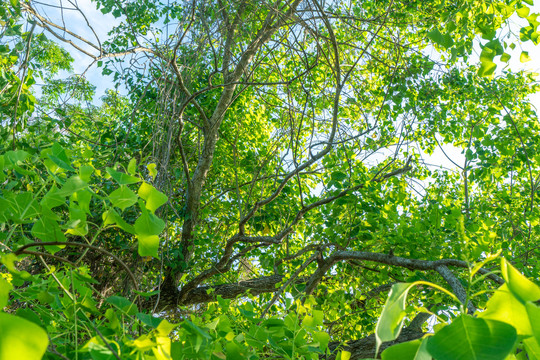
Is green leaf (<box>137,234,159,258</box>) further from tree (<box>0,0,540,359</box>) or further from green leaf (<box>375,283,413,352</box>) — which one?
green leaf (<box>375,283,413,352</box>)

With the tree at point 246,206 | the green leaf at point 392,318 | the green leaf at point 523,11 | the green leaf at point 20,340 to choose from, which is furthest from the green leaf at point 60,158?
the green leaf at point 523,11

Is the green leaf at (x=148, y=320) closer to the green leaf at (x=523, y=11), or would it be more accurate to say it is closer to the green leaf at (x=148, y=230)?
the green leaf at (x=148, y=230)

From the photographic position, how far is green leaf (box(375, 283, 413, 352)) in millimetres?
315

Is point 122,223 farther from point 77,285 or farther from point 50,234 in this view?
point 77,285

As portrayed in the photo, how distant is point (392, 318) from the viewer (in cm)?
33

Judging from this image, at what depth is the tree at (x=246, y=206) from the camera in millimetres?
679

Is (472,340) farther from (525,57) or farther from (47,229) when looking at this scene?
(525,57)

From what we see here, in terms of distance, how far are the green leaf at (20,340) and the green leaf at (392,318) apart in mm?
232

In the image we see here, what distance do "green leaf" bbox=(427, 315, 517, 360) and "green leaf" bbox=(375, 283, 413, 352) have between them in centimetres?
3

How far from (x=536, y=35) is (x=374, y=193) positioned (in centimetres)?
173

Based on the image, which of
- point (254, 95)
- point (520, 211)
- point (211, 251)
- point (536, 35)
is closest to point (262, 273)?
point (211, 251)

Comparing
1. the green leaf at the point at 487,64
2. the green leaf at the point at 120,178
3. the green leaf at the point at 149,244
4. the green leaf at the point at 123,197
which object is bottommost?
the green leaf at the point at 149,244

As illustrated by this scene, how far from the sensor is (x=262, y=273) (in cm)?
514

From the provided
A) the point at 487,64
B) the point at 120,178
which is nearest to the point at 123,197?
the point at 120,178
